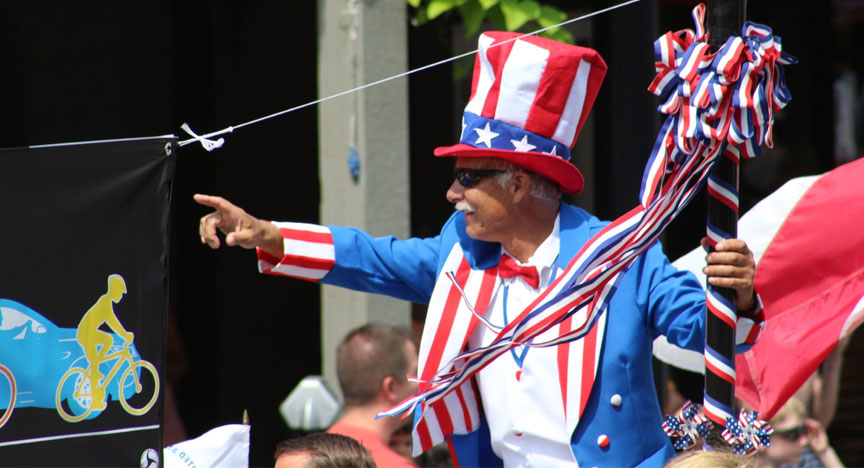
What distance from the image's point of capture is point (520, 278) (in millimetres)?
3064

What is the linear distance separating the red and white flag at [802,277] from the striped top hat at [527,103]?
0.80 m

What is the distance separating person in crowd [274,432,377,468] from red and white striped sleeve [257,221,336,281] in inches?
19.6

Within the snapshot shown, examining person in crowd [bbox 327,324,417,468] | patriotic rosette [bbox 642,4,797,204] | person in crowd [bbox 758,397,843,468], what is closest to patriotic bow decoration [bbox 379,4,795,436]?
patriotic rosette [bbox 642,4,797,204]

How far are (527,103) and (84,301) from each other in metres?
1.29

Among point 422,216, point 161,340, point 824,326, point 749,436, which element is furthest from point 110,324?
point 422,216

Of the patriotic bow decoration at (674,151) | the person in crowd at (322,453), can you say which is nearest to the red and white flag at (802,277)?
the patriotic bow decoration at (674,151)

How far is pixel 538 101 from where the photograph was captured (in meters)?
3.00

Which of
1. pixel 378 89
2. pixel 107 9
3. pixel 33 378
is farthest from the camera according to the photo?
pixel 107 9

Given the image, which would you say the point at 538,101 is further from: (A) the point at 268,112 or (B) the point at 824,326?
(A) the point at 268,112

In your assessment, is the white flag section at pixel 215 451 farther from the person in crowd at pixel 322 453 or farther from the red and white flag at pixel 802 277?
the red and white flag at pixel 802 277

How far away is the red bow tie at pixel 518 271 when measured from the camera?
3.03 m

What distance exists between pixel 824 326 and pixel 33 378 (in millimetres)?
2160

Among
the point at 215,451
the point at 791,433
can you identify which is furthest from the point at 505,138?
the point at 791,433

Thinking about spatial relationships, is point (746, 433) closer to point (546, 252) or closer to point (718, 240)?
point (718, 240)
